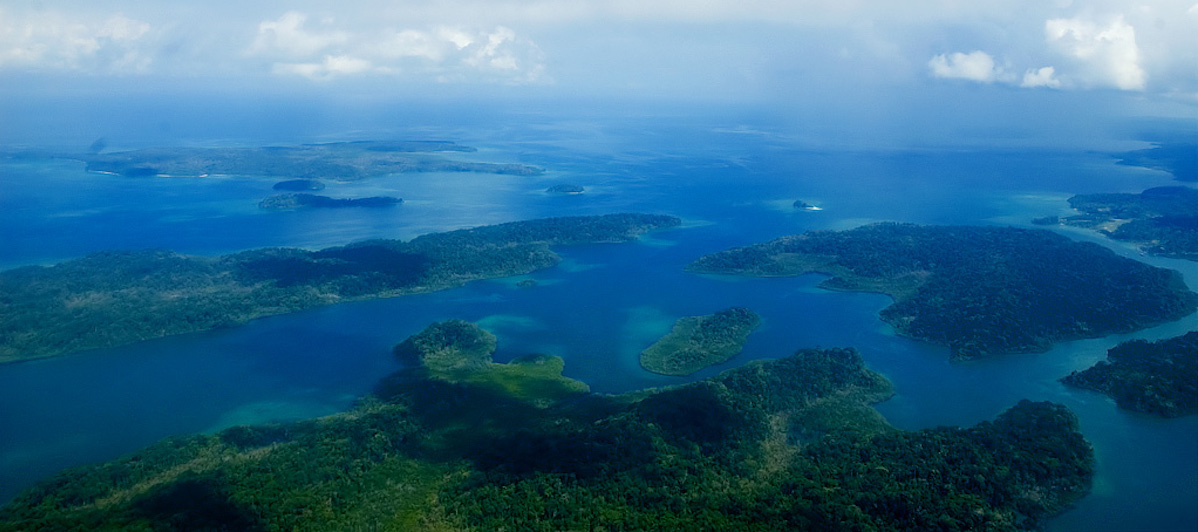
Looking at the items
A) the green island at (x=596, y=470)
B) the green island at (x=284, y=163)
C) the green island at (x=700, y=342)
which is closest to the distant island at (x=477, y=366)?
the green island at (x=596, y=470)

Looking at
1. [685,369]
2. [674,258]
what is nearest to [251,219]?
[674,258]

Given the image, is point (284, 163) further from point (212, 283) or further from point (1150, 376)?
point (1150, 376)

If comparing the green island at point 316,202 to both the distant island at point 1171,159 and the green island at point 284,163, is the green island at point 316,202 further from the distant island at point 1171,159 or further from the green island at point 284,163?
the distant island at point 1171,159

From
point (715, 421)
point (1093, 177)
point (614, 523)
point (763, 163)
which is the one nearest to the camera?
point (614, 523)

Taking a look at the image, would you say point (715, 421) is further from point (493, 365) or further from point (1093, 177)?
point (1093, 177)

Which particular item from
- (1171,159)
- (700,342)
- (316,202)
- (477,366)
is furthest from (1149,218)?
(316,202)

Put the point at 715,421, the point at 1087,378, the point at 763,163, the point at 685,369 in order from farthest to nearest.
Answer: the point at 763,163
the point at 685,369
the point at 1087,378
the point at 715,421
